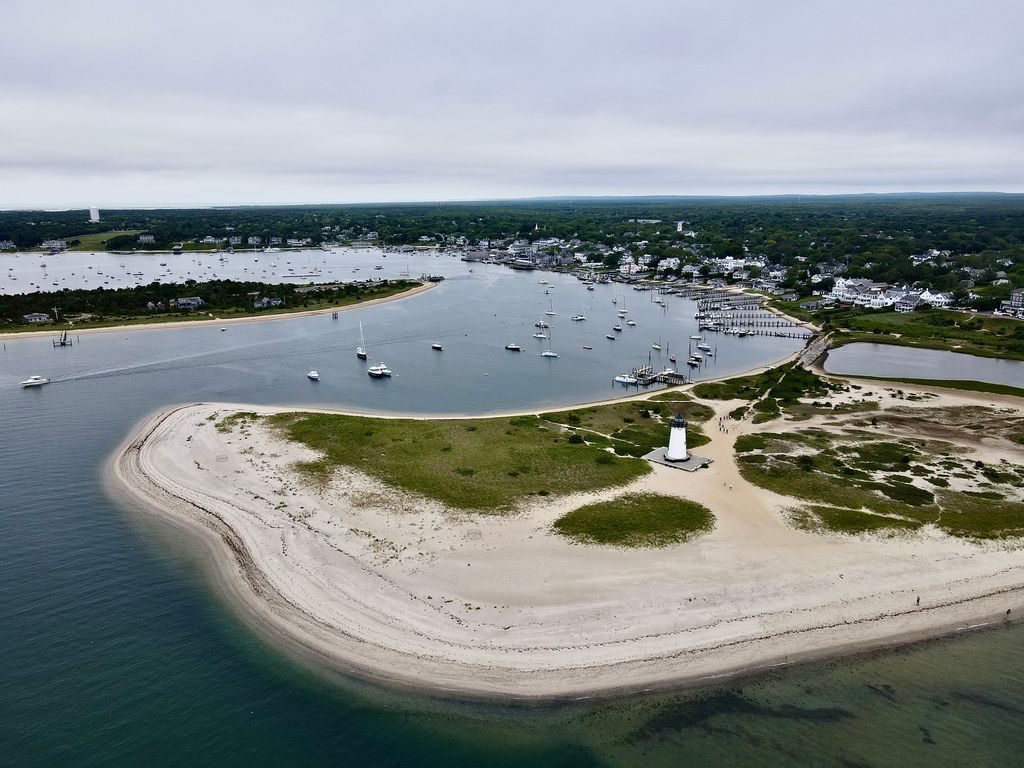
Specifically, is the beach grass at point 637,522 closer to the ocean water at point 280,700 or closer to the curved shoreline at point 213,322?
the ocean water at point 280,700

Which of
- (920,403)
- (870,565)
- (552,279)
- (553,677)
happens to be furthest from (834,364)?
(552,279)

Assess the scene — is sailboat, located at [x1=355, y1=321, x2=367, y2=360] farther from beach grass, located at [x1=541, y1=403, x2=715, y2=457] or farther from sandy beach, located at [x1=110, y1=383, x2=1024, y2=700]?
sandy beach, located at [x1=110, y1=383, x2=1024, y2=700]

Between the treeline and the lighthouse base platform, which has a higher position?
the treeline

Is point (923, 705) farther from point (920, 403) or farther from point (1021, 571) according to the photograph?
point (920, 403)

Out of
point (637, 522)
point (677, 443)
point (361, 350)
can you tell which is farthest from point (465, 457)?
point (361, 350)

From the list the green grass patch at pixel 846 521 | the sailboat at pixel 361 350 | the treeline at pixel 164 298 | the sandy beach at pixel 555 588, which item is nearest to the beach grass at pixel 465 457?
the sandy beach at pixel 555 588

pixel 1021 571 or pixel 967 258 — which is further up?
pixel 967 258

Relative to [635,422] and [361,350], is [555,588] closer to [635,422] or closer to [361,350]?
[635,422]

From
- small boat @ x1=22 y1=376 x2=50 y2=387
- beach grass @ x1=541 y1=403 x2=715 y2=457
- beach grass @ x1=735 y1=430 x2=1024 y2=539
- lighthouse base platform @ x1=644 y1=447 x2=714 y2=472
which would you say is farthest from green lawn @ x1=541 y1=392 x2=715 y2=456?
small boat @ x1=22 y1=376 x2=50 y2=387
